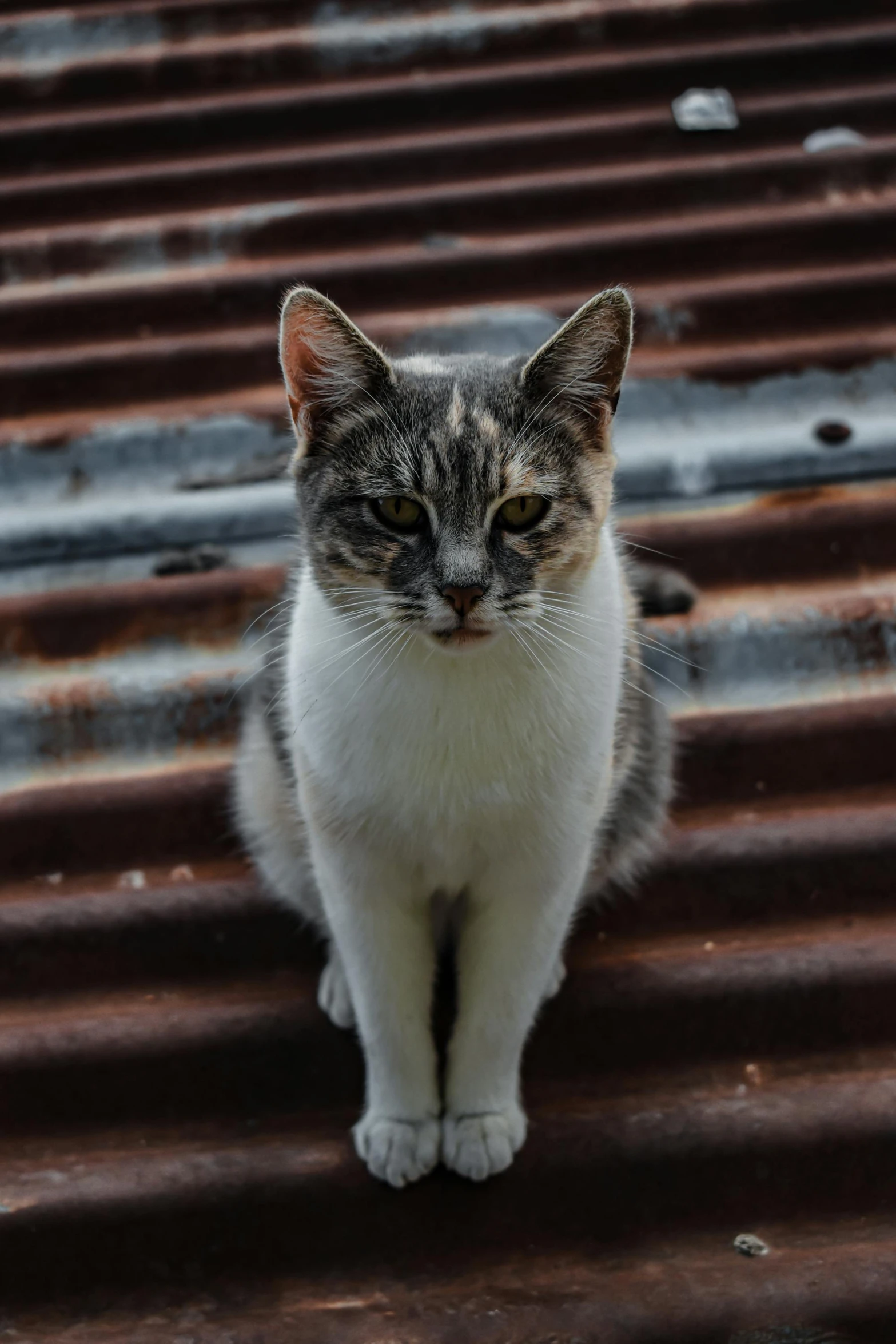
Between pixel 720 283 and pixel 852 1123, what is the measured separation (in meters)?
1.64

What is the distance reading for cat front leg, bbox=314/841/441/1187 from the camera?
1.33 metres

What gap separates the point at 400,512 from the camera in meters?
1.31

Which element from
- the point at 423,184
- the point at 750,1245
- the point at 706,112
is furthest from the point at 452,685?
the point at 706,112

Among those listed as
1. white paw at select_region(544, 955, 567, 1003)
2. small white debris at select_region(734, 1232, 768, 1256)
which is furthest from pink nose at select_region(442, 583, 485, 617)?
small white debris at select_region(734, 1232, 768, 1256)

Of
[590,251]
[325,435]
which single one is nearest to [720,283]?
[590,251]

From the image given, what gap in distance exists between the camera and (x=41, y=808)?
1.63m

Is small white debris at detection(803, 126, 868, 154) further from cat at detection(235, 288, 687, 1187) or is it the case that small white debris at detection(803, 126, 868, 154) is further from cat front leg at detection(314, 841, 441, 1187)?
cat front leg at detection(314, 841, 441, 1187)

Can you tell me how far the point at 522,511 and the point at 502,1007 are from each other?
25.5 inches

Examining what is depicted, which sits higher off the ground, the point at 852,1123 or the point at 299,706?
the point at 299,706

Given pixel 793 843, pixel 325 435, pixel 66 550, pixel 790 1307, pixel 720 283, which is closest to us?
pixel 790 1307

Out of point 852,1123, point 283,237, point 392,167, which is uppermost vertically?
point 392,167

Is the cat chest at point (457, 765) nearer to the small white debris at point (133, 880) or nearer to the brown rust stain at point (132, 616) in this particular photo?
the small white debris at point (133, 880)

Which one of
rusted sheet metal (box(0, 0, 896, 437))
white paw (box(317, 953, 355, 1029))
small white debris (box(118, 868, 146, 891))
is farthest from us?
rusted sheet metal (box(0, 0, 896, 437))

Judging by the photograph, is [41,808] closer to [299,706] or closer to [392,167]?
[299,706]
